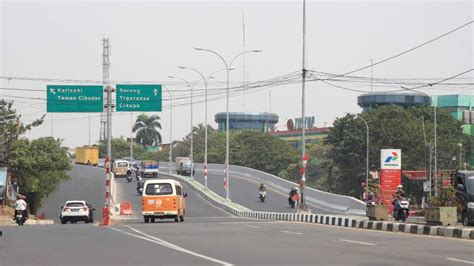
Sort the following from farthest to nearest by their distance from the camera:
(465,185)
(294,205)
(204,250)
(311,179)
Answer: (311,179), (294,205), (465,185), (204,250)

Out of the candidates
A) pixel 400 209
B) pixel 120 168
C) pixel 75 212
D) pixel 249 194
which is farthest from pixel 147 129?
pixel 400 209

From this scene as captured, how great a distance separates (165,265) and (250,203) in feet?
193

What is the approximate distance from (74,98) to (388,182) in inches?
756

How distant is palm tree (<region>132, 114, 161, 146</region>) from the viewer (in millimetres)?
190125

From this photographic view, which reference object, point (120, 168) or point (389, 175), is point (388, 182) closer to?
point (389, 175)

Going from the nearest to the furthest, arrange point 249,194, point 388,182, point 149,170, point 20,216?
point 20,216 < point 388,182 < point 249,194 < point 149,170

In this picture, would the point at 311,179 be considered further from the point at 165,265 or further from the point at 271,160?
the point at 165,265

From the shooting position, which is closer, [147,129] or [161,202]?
[161,202]

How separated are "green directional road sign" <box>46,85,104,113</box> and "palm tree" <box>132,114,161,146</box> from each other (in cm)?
14055

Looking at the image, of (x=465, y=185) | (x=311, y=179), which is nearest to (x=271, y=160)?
(x=311, y=179)

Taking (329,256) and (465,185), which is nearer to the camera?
(329,256)

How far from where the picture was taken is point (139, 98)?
50.4m

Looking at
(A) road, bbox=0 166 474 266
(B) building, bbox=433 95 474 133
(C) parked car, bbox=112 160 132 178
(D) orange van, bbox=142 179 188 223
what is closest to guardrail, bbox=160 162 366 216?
(C) parked car, bbox=112 160 132 178

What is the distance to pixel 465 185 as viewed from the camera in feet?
98.8
